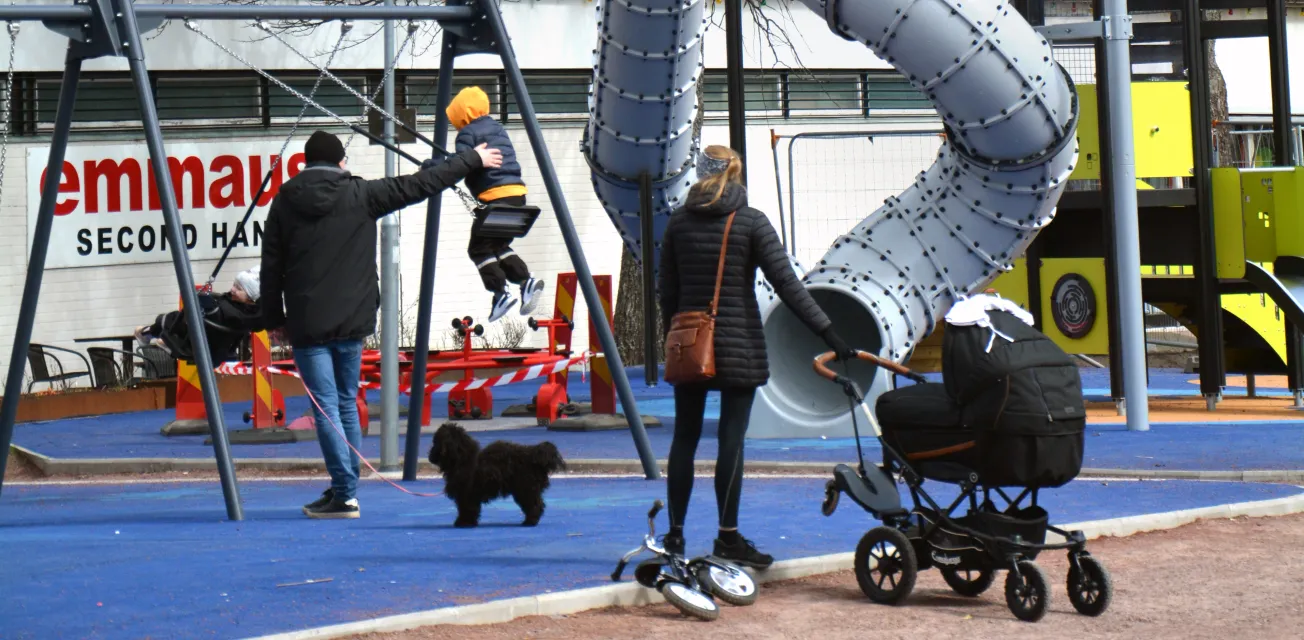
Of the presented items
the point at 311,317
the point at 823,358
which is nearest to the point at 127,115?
the point at 311,317

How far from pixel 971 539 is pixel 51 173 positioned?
6.08m

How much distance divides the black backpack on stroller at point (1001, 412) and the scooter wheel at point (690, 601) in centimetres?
106

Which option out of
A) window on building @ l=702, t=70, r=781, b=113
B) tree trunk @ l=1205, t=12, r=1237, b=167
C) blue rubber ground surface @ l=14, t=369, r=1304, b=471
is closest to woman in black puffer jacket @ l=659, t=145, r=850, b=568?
blue rubber ground surface @ l=14, t=369, r=1304, b=471

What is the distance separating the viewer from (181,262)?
30.9ft

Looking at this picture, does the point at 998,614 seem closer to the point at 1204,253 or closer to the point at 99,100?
the point at 1204,253

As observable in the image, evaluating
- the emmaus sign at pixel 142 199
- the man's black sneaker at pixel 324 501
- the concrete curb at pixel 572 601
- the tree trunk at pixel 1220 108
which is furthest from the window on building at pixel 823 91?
the concrete curb at pixel 572 601

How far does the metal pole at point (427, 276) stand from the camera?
36.9 feet

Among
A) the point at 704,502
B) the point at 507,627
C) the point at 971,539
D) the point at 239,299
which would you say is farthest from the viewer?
the point at 239,299

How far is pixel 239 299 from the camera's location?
39.3 ft

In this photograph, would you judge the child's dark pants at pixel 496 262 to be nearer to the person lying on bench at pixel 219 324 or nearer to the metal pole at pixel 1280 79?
the person lying on bench at pixel 219 324

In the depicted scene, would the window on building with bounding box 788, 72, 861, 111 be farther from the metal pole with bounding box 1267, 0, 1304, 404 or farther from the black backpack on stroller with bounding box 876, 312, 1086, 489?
the black backpack on stroller with bounding box 876, 312, 1086, 489

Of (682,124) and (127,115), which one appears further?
(127,115)

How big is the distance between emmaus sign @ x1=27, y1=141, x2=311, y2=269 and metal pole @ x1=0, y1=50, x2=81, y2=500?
1073 centimetres

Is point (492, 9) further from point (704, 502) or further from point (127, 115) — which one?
point (127, 115)
